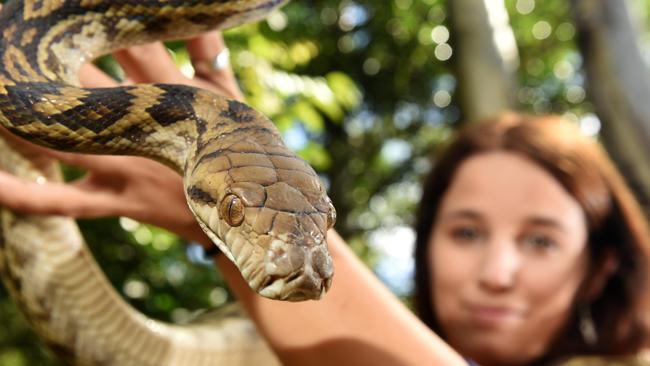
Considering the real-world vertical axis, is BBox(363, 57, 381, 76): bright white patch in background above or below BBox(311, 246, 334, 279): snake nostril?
below

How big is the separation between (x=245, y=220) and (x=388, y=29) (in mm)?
7628

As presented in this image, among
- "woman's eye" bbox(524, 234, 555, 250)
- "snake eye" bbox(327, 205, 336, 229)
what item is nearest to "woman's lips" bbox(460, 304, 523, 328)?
"woman's eye" bbox(524, 234, 555, 250)

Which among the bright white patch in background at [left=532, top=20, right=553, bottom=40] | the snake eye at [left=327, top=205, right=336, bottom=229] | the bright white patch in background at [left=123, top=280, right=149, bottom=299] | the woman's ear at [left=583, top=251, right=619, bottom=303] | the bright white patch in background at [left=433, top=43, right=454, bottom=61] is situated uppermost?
the snake eye at [left=327, top=205, right=336, bottom=229]

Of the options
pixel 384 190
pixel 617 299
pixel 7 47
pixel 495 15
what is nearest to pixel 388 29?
pixel 384 190

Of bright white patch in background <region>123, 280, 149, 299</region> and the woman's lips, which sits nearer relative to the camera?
the woman's lips

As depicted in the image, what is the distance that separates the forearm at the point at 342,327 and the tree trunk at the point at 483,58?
2.89 meters

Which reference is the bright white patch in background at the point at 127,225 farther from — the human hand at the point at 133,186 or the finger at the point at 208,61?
the finger at the point at 208,61

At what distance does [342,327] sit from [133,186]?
2.25 feet

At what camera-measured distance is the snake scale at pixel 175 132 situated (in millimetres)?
1330

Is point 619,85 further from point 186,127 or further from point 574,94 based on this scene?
point 574,94

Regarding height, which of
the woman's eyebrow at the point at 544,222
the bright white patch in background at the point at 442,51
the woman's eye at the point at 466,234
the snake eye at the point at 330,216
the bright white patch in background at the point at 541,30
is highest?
the snake eye at the point at 330,216

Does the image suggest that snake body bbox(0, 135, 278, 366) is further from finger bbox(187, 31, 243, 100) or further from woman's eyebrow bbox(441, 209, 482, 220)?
woman's eyebrow bbox(441, 209, 482, 220)

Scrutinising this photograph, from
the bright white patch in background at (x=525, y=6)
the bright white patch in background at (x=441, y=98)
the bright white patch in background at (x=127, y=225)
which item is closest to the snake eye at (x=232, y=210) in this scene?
the bright white patch in background at (x=127, y=225)

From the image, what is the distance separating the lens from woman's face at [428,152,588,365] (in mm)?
2855
